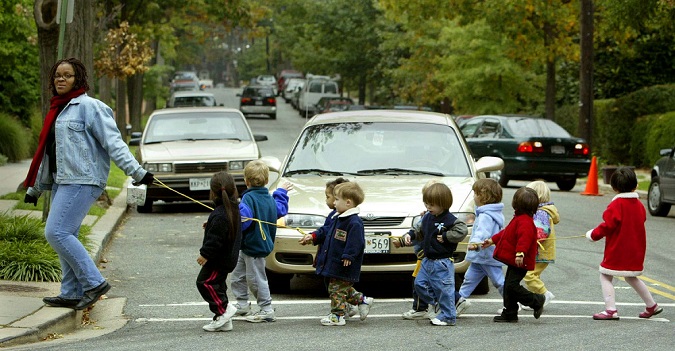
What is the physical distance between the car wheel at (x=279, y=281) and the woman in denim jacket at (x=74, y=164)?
184 cm

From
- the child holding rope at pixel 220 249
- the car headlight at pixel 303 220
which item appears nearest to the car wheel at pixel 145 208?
the car headlight at pixel 303 220

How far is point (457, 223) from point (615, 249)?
1.34 metres

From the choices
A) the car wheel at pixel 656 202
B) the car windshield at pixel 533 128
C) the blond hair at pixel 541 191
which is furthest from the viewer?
the car windshield at pixel 533 128

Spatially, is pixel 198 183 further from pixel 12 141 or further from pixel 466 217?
pixel 12 141

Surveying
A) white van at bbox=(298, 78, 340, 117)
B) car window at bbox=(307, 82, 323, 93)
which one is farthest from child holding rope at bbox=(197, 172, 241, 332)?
car window at bbox=(307, 82, 323, 93)

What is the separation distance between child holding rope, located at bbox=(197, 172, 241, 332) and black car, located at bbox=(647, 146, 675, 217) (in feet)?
36.3

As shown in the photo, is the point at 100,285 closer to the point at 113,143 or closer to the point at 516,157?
the point at 113,143

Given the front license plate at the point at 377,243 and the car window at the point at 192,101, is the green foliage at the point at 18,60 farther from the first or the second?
the front license plate at the point at 377,243

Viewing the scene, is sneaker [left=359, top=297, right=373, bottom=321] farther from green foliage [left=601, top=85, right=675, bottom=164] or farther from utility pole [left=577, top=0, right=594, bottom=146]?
green foliage [left=601, top=85, right=675, bottom=164]

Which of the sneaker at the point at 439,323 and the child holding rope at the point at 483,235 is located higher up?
the child holding rope at the point at 483,235

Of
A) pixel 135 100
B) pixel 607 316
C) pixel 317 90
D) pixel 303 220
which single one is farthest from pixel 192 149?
pixel 317 90

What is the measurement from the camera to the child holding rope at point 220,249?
7824mm

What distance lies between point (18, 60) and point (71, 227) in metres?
20.5

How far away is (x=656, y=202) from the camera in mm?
18250
